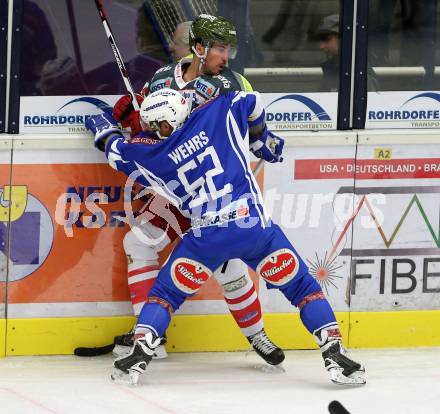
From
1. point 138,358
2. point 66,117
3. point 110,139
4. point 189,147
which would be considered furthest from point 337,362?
point 66,117

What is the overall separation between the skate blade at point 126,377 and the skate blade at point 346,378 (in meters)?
0.85

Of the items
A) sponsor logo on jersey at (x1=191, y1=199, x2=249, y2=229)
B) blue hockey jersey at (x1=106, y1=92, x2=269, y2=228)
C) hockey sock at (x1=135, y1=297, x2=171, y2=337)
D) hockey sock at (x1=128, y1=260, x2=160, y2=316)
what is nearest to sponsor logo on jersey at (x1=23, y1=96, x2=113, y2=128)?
blue hockey jersey at (x1=106, y1=92, x2=269, y2=228)

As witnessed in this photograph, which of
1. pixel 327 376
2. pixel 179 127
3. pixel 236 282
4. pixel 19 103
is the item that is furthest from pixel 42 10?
pixel 327 376

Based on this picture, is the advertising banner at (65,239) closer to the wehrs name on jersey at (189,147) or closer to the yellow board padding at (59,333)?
the yellow board padding at (59,333)

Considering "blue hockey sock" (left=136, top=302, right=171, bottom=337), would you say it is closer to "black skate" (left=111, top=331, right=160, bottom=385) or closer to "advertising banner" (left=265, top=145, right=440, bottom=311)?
"black skate" (left=111, top=331, right=160, bottom=385)

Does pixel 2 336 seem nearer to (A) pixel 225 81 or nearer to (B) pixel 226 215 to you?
(B) pixel 226 215

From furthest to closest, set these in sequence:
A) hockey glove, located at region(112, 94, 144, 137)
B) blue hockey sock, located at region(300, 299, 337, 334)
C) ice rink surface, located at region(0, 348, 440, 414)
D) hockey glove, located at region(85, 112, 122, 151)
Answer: hockey glove, located at region(112, 94, 144, 137) < hockey glove, located at region(85, 112, 122, 151) < blue hockey sock, located at region(300, 299, 337, 334) < ice rink surface, located at region(0, 348, 440, 414)

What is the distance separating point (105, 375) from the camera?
19.9 ft

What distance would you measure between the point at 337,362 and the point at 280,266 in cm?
49

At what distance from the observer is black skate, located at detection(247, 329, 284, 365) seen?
6.22m

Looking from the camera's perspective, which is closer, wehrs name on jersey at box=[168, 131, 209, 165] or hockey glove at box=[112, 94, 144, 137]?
wehrs name on jersey at box=[168, 131, 209, 165]

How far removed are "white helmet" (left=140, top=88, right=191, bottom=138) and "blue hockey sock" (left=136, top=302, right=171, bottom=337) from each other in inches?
30.5

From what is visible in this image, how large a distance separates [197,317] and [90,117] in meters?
1.10

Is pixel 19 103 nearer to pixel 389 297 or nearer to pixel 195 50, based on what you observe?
pixel 195 50
